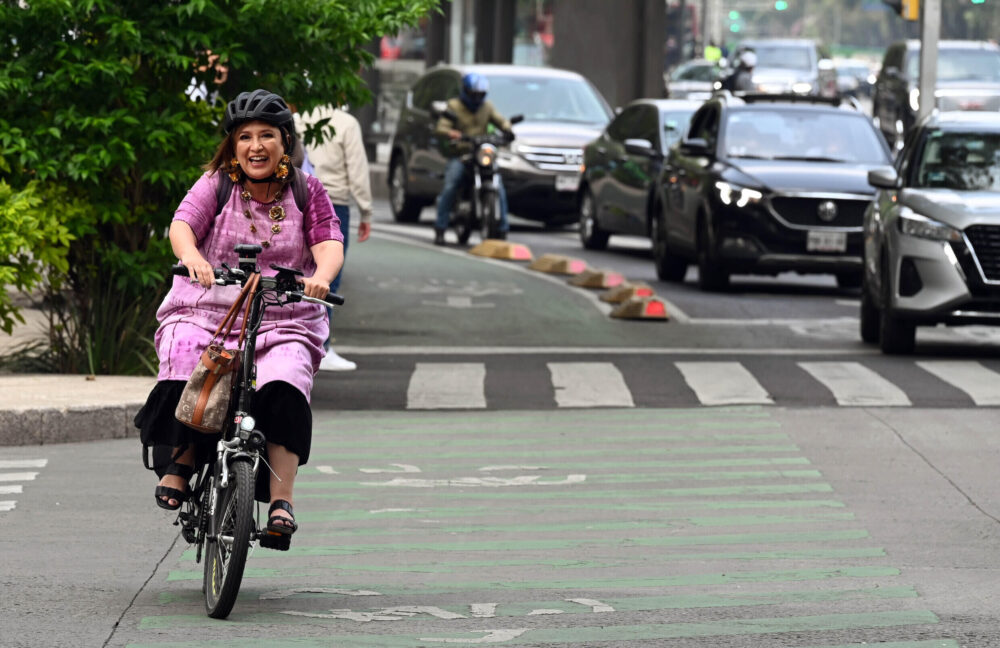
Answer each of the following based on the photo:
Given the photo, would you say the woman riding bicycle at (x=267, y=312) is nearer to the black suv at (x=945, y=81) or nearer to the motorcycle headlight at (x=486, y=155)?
the motorcycle headlight at (x=486, y=155)

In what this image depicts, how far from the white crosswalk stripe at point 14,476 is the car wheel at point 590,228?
1436 centimetres

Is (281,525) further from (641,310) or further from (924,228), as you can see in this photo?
(641,310)

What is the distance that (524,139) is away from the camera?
25.7m

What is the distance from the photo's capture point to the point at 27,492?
9.55 m

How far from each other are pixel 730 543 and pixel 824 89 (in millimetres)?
47465

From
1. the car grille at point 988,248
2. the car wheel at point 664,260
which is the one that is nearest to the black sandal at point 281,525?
the car grille at point 988,248

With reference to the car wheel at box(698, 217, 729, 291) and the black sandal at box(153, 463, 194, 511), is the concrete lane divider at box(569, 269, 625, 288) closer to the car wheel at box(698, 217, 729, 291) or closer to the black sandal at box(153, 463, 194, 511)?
the car wheel at box(698, 217, 729, 291)

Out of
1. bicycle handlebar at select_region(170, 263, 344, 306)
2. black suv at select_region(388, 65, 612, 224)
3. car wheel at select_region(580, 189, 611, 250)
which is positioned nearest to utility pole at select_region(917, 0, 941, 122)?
car wheel at select_region(580, 189, 611, 250)

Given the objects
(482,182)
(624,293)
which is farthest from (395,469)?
(482,182)

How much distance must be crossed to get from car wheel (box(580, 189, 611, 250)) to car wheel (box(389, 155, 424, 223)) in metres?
3.06

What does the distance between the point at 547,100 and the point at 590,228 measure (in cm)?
311

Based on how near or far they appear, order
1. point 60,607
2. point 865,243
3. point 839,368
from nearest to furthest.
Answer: point 60,607
point 839,368
point 865,243

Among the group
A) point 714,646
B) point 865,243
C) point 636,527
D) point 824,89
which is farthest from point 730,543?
point 824,89

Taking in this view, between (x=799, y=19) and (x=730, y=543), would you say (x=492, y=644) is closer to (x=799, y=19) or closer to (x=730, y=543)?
(x=730, y=543)
